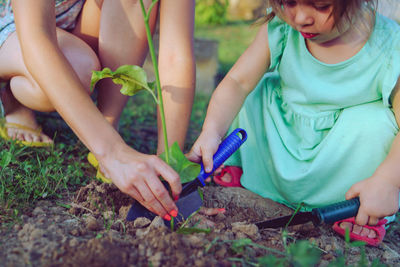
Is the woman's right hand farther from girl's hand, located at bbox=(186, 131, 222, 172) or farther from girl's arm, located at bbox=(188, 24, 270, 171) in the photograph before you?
girl's arm, located at bbox=(188, 24, 270, 171)

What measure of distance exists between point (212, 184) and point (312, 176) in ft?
1.63

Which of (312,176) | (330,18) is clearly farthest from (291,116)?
(330,18)

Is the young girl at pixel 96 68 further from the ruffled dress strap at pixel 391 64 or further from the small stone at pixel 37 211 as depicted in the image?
the ruffled dress strap at pixel 391 64

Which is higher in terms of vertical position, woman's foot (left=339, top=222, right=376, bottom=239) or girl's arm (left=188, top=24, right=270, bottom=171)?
girl's arm (left=188, top=24, right=270, bottom=171)

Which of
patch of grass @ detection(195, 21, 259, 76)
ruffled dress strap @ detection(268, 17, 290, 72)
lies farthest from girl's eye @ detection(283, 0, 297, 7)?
patch of grass @ detection(195, 21, 259, 76)

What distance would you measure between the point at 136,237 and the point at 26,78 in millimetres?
967

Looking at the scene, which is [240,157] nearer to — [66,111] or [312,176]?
[312,176]

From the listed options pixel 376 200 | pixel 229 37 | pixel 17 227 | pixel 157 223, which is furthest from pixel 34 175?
pixel 229 37

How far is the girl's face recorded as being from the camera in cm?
122

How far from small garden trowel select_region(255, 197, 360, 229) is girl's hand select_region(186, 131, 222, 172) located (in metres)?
0.27

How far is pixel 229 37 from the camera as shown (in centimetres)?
592

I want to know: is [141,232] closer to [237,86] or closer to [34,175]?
[34,175]

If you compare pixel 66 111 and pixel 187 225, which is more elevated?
pixel 66 111

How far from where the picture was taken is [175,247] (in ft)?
3.43
